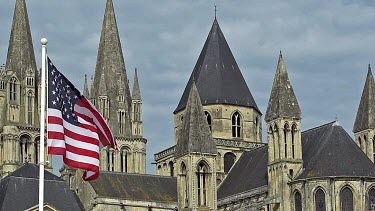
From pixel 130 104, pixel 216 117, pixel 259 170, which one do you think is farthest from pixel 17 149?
pixel 259 170

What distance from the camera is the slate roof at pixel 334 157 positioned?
68188mm

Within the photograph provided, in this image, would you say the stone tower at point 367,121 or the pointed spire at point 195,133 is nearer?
the pointed spire at point 195,133

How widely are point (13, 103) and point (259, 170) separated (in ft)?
84.2

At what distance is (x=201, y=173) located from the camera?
69562 millimetres

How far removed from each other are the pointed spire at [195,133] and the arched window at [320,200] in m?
7.01

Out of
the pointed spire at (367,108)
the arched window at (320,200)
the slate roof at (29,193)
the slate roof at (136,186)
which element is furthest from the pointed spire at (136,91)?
the slate roof at (29,193)

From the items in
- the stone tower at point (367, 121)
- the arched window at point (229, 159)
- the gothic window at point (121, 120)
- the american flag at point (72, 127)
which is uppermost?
the gothic window at point (121, 120)

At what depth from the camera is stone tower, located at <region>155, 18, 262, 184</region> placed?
8425 centimetres

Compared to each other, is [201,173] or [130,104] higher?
[130,104]

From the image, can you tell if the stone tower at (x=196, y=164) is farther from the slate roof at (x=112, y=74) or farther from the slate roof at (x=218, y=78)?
the slate roof at (x=112, y=74)

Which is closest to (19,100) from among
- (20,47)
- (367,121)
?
(20,47)

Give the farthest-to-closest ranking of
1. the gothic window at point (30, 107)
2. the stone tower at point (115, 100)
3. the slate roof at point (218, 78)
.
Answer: the gothic window at point (30, 107) < the stone tower at point (115, 100) < the slate roof at point (218, 78)

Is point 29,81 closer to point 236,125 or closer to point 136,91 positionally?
point 136,91

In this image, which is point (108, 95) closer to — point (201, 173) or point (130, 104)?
point (130, 104)
